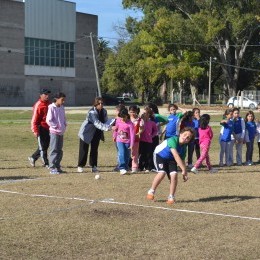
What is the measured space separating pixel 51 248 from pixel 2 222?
5.13 ft

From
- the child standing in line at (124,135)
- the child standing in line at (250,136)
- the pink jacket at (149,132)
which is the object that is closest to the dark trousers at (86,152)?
the child standing in line at (124,135)

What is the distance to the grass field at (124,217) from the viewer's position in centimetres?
738

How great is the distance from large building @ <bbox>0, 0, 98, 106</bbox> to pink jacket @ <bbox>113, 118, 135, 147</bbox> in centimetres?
6812

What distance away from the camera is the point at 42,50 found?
84.9 m

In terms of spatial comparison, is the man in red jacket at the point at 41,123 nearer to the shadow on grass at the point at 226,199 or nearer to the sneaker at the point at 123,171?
the sneaker at the point at 123,171

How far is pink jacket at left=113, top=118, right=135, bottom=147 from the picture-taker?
14516 mm

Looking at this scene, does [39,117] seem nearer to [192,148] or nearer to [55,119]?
[55,119]

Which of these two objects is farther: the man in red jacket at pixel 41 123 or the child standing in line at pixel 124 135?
the man in red jacket at pixel 41 123

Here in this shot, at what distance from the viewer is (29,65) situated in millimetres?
83750

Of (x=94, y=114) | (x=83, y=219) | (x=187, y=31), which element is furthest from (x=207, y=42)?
(x=83, y=219)

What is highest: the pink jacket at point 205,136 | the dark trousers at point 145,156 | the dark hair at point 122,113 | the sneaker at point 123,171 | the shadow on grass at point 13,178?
the dark hair at point 122,113

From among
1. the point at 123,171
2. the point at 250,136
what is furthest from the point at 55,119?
the point at 250,136

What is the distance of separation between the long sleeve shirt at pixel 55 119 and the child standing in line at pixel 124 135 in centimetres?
124

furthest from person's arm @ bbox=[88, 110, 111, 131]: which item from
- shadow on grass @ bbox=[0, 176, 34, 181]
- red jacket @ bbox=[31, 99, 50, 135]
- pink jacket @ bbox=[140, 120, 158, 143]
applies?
shadow on grass @ bbox=[0, 176, 34, 181]
